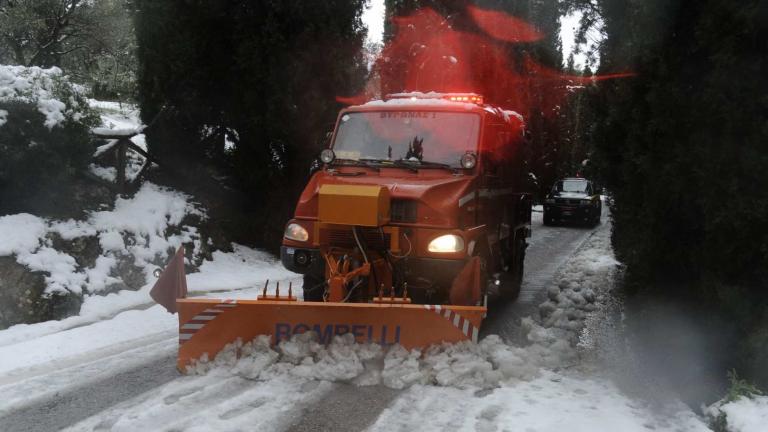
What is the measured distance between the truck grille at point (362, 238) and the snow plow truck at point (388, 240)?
0.01 m

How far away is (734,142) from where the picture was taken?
174 inches

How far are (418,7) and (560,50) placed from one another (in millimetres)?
16268

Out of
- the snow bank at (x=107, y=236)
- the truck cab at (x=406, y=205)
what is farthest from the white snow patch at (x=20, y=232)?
the truck cab at (x=406, y=205)

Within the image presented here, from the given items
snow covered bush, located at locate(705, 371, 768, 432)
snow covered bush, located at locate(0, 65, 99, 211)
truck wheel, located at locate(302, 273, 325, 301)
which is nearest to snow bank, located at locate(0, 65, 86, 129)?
snow covered bush, located at locate(0, 65, 99, 211)

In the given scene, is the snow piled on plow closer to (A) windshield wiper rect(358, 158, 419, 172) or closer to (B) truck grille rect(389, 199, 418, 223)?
(B) truck grille rect(389, 199, 418, 223)

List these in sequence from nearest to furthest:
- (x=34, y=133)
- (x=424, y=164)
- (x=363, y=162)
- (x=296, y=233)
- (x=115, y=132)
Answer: (x=296, y=233) → (x=424, y=164) → (x=363, y=162) → (x=34, y=133) → (x=115, y=132)

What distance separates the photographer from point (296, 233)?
6.05 metres

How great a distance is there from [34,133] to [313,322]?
5006mm

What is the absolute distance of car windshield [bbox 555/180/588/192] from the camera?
935 inches

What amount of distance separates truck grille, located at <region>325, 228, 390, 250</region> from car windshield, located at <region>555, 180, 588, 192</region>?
63.9ft

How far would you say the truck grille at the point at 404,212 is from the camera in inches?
224

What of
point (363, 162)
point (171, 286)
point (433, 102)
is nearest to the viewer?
point (171, 286)

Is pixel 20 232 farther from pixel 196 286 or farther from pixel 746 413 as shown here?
pixel 746 413

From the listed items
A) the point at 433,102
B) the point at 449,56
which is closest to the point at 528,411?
the point at 433,102
